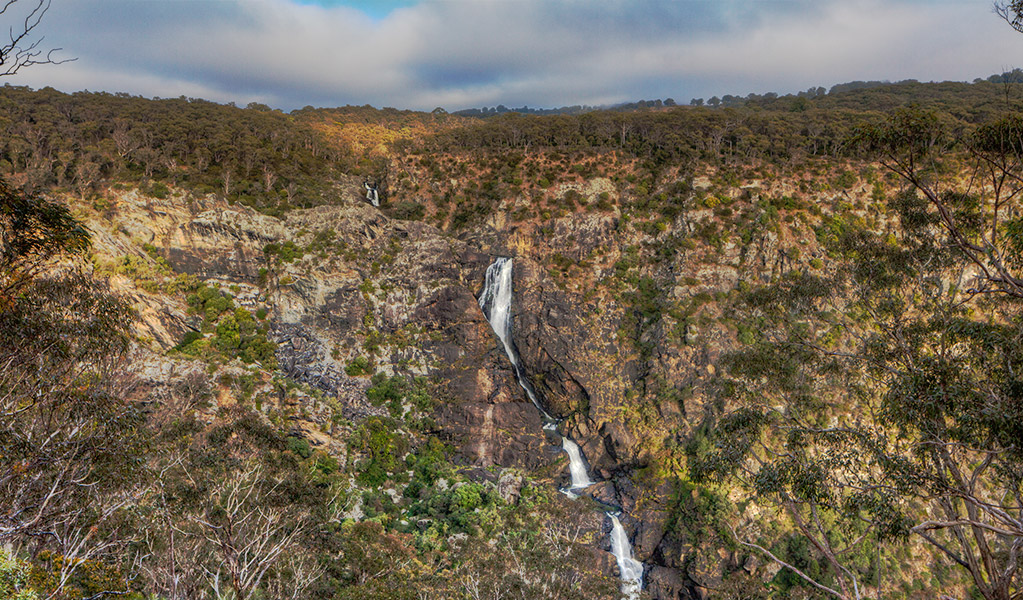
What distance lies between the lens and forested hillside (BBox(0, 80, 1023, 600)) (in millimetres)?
10727

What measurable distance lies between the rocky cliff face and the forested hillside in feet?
0.78

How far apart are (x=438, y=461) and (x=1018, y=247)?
32.9m

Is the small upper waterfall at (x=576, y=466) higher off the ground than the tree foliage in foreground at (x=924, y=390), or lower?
lower

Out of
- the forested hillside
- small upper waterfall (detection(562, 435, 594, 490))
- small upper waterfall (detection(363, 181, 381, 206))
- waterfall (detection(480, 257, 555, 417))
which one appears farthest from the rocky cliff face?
small upper waterfall (detection(363, 181, 381, 206))

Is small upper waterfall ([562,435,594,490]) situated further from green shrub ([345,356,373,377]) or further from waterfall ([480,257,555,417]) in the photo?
green shrub ([345,356,373,377])

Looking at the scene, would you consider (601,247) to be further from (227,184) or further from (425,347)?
(227,184)

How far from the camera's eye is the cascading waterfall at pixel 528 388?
3072 cm

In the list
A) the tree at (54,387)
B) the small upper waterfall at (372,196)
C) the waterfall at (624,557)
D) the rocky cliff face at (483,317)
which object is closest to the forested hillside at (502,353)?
the tree at (54,387)

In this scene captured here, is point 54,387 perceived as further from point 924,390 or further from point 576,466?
point 576,466

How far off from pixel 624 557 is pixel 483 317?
21432 millimetres

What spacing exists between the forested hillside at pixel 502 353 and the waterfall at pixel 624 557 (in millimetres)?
538

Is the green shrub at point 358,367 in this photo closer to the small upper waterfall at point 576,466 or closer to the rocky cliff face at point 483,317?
the rocky cliff face at point 483,317

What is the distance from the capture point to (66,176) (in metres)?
36.6

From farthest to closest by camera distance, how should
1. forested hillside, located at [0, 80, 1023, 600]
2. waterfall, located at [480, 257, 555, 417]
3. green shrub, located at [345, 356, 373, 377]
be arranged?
waterfall, located at [480, 257, 555, 417], green shrub, located at [345, 356, 373, 377], forested hillside, located at [0, 80, 1023, 600]
